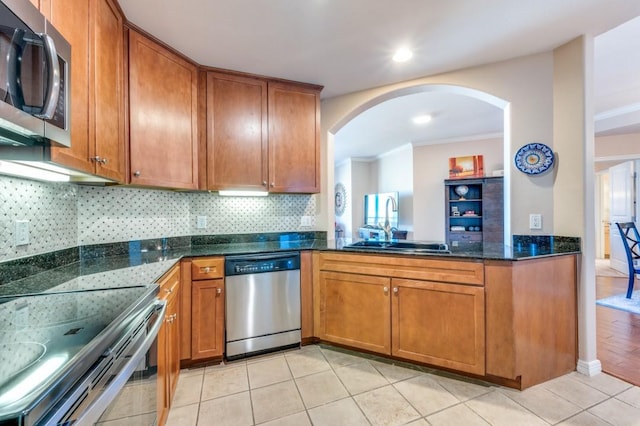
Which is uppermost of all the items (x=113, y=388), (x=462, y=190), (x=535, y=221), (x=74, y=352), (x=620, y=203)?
(x=462, y=190)

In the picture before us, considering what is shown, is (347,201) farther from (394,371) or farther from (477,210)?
(394,371)

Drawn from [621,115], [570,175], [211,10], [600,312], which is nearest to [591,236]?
[570,175]

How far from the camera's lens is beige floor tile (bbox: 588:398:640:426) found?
1.55 m

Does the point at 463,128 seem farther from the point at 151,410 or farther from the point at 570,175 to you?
the point at 151,410

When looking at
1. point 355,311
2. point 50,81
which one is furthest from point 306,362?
point 50,81

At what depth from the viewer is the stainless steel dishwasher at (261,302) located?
2.20 meters

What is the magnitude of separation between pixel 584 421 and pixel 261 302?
209cm

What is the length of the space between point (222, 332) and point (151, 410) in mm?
1024

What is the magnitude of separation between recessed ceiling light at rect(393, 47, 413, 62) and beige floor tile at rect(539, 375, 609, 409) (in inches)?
98.0

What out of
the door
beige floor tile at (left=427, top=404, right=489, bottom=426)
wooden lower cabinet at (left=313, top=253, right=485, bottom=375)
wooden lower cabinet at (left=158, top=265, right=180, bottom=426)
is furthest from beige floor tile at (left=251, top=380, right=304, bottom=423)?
the door

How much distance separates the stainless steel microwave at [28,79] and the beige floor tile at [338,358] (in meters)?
2.15

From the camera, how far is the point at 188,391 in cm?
187

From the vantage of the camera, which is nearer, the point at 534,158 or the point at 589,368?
the point at 589,368

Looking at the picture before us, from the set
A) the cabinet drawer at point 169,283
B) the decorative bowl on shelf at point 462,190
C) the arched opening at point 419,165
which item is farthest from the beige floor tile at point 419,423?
the decorative bowl on shelf at point 462,190
